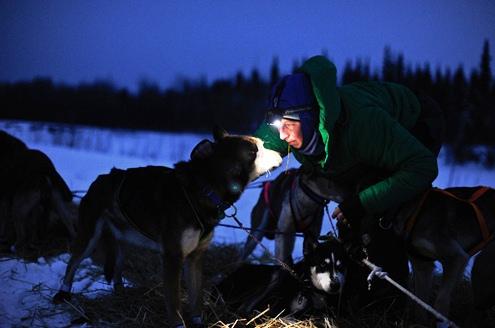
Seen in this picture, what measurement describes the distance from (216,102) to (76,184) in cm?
2047

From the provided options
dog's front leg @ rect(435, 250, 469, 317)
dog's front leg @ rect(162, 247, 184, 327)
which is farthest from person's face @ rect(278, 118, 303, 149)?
dog's front leg @ rect(435, 250, 469, 317)

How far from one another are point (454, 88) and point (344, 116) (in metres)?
10.9

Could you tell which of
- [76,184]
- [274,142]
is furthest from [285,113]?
[76,184]

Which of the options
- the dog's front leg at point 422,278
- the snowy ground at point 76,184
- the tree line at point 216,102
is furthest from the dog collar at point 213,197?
the tree line at point 216,102

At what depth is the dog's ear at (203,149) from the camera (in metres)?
3.23

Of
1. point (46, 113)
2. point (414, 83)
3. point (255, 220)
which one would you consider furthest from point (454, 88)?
point (46, 113)

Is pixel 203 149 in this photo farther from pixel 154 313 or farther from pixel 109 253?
pixel 109 253

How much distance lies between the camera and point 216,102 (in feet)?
95.6

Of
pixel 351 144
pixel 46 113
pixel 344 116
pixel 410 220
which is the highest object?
pixel 344 116

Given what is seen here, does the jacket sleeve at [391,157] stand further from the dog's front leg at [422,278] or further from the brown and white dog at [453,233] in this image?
the dog's front leg at [422,278]

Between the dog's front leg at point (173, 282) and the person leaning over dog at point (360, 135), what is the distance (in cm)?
116

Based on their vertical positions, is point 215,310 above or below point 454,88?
below

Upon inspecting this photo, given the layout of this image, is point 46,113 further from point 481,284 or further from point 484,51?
point 481,284

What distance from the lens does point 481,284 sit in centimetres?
288
